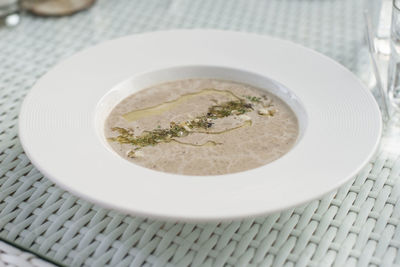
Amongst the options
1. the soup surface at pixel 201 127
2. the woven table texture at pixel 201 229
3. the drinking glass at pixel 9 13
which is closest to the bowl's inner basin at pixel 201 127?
the soup surface at pixel 201 127

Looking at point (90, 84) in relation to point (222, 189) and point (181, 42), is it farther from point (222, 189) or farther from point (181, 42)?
point (222, 189)

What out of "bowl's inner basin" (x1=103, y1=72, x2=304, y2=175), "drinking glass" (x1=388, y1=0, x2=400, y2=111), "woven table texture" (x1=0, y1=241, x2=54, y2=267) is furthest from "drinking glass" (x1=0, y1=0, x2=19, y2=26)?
"drinking glass" (x1=388, y1=0, x2=400, y2=111)

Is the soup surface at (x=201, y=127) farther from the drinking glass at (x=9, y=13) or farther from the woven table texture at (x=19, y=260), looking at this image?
the drinking glass at (x=9, y=13)

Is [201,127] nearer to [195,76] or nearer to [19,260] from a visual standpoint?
[195,76]

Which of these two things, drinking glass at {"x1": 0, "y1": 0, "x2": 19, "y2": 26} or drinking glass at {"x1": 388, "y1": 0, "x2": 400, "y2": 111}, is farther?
drinking glass at {"x1": 0, "y1": 0, "x2": 19, "y2": 26}

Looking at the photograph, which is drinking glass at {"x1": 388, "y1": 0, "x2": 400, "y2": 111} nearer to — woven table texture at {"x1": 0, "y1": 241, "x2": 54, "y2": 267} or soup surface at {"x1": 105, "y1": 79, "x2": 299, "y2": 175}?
soup surface at {"x1": 105, "y1": 79, "x2": 299, "y2": 175}

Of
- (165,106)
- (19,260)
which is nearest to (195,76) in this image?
(165,106)

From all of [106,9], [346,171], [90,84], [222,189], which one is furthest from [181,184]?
[106,9]
